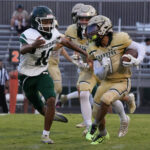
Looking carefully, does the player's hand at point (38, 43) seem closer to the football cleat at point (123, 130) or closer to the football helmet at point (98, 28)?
the football helmet at point (98, 28)

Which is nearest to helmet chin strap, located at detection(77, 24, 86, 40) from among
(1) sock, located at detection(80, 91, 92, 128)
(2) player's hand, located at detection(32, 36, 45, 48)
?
(1) sock, located at detection(80, 91, 92, 128)

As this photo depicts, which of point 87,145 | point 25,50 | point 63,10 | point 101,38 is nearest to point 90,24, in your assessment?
point 101,38

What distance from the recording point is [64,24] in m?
18.7

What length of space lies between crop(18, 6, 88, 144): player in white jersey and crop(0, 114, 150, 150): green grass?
1.18ft

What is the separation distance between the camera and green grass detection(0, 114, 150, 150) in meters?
6.55

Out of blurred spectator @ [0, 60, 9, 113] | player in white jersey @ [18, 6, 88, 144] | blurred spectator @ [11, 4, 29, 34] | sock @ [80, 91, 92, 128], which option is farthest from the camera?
blurred spectator @ [11, 4, 29, 34]

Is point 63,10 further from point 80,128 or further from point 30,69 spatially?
point 30,69

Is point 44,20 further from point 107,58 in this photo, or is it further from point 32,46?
point 107,58

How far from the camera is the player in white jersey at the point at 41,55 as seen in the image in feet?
23.1

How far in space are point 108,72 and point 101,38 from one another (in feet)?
1.42

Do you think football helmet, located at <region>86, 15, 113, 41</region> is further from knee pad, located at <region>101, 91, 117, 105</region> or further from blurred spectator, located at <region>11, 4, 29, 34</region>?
blurred spectator, located at <region>11, 4, 29, 34</region>

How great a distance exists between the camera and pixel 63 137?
7758mm

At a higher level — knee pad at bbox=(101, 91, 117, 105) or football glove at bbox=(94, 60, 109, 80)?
football glove at bbox=(94, 60, 109, 80)

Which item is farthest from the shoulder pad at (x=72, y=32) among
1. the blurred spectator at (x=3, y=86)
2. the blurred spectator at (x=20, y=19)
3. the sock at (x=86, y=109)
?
the blurred spectator at (x=20, y=19)
